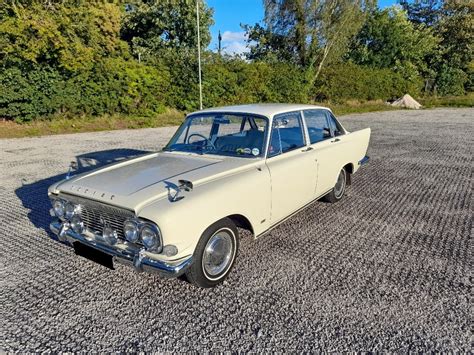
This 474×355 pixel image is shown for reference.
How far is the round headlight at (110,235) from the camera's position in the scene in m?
2.67

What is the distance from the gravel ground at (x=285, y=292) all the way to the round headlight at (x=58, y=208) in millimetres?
612

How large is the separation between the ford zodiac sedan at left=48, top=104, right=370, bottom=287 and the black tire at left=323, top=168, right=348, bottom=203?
51 cm

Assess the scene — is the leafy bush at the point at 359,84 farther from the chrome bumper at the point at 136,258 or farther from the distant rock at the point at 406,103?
the chrome bumper at the point at 136,258

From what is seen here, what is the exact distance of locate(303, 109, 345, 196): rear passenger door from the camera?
13.8 feet

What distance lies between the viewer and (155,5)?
22.3 metres

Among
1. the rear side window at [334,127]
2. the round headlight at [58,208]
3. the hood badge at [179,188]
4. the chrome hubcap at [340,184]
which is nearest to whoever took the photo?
the hood badge at [179,188]

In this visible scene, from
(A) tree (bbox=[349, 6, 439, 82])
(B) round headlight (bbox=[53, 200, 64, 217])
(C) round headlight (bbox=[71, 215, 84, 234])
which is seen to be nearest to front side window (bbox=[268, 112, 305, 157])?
(C) round headlight (bbox=[71, 215, 84, 234])

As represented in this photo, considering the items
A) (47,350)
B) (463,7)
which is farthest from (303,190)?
(463,7)

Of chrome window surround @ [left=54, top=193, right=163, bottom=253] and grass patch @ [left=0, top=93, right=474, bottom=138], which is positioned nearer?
chrome window surround @ [left=54, top=193, right=163, bottom=253]

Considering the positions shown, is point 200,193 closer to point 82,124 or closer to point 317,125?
point 317,125

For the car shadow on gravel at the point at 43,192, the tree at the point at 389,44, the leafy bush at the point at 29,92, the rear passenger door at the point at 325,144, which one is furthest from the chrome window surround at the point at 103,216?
the tree at the point at 389,44

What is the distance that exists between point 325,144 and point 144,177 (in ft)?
8.23

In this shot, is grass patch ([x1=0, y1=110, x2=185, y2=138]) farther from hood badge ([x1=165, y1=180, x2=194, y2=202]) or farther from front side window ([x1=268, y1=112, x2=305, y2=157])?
hood badge ([x1=165, y1=180, x2=194, y2=202])

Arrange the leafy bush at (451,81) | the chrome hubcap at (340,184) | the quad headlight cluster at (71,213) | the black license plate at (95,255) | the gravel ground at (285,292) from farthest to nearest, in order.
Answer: the leafy bush at (451,81) → the chrome hubcap at (340,184) → the quad headlight cluster at (71,213) → the black license plate at (95,255) → the gravel ground at (285,292)
